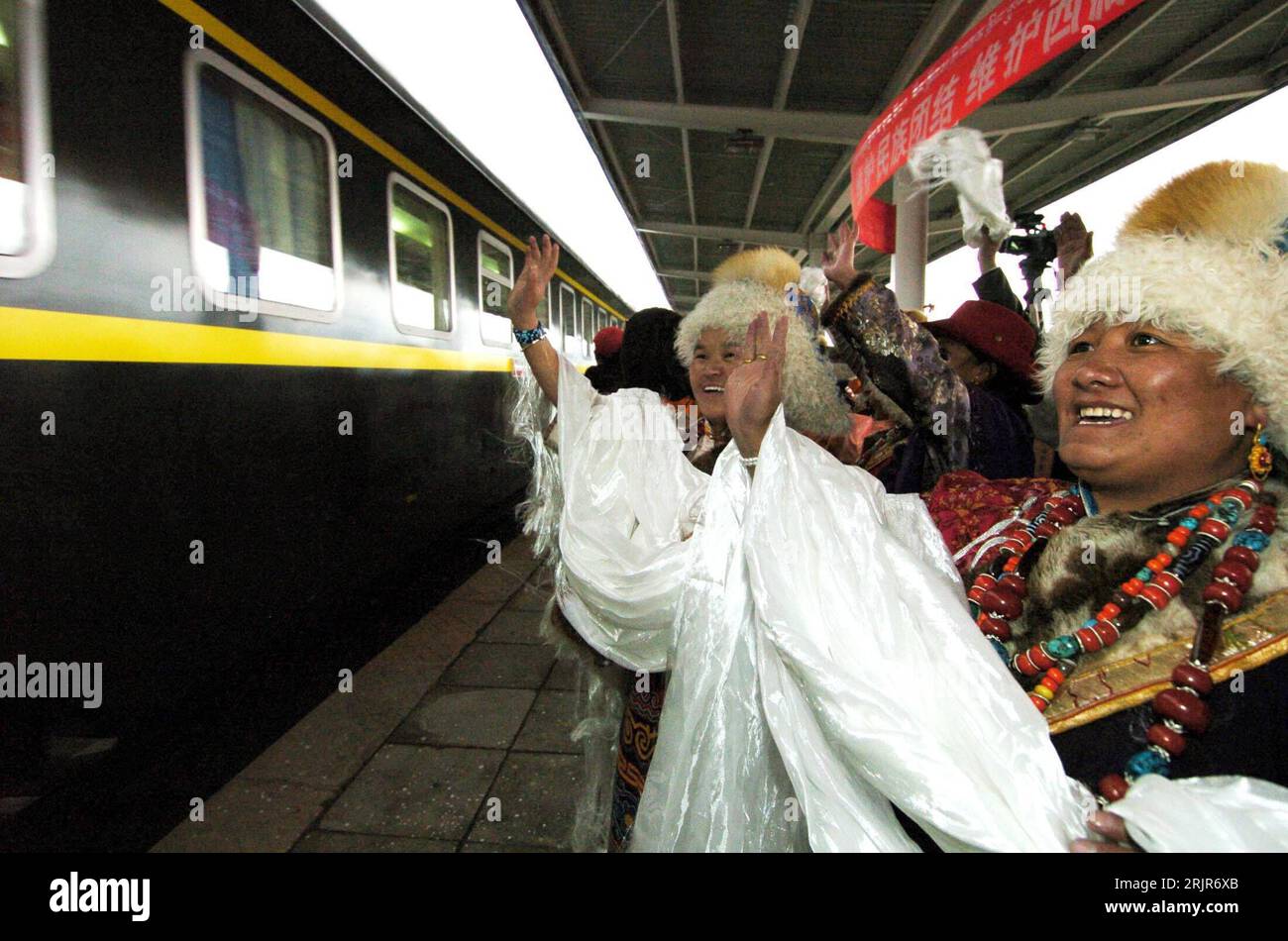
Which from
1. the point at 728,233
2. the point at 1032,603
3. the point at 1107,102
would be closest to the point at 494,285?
the point at 1032,603

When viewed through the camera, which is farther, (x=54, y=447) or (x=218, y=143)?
(x=218, y=143)

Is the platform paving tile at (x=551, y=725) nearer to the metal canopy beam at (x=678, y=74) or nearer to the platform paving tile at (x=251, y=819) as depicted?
the platform paving tile at (x=251, y=819)

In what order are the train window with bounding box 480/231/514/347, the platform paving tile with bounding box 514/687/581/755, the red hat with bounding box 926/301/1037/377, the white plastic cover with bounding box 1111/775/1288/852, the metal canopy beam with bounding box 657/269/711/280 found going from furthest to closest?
the metal canopy beam with bounding box 657/269/711/280, the train window with bounding box 480/231/514/347, the platform paving tile with bounding box 514/687/581/755, the red hat with bounding box 926/301/1037/377, the white plastic cover with bounding box 1111/775/1288/852

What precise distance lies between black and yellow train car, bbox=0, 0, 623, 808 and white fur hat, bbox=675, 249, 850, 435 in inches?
62.8

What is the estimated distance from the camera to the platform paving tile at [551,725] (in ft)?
9.38

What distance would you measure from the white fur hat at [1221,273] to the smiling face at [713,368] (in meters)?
0.85

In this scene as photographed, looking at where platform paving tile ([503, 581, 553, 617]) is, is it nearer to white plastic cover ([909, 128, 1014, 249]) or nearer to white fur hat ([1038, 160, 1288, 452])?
white plastic cover ([909, 128, 1014, 249])

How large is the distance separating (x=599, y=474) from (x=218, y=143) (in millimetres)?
1757

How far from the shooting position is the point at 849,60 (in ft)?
19.7

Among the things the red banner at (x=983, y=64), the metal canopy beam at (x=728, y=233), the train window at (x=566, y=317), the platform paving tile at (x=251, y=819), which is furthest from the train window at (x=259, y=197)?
the metal canopy beam at (x=728, y=233)

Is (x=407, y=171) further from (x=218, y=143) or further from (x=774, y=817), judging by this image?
(x=774, y=817)

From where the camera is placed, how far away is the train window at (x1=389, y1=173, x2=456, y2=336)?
11.3ft

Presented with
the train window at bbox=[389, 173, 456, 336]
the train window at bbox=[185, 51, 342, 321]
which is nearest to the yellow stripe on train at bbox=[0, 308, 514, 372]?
the train window at bbox=[185, 51, 342, 321]

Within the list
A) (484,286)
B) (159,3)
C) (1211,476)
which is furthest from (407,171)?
(1211,476)
